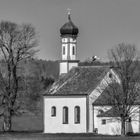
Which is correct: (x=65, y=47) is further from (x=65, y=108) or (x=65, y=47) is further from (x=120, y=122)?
(x=120, y=122)

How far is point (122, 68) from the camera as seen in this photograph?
10688 centimetres

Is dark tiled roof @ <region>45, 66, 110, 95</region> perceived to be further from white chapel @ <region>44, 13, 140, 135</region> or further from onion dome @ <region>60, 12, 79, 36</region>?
onion dome @ <region>60, 12, 79, 36</region>

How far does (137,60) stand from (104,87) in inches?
352

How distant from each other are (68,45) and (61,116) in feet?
38.0

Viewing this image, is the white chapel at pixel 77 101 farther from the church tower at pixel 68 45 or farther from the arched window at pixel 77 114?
the church tower at pixel 68 45

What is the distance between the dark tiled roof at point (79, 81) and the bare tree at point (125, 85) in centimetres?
790

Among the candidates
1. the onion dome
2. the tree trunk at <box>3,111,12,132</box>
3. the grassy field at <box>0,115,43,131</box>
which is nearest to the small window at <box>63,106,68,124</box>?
the tree trunk at <box>3,111,12,132</box>

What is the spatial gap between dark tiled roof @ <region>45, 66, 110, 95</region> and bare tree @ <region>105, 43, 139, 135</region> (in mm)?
7903

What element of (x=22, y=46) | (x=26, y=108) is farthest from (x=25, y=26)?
(x=26, y=108)

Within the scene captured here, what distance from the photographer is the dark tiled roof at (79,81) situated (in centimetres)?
11688

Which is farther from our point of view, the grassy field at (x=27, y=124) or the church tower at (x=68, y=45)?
the grassy field at (x=27, y=124)

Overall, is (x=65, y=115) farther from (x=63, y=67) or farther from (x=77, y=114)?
(x=63, y=67)

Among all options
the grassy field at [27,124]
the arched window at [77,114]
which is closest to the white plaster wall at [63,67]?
the arched window at [77,114]

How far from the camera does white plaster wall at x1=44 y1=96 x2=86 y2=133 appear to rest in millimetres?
116438
